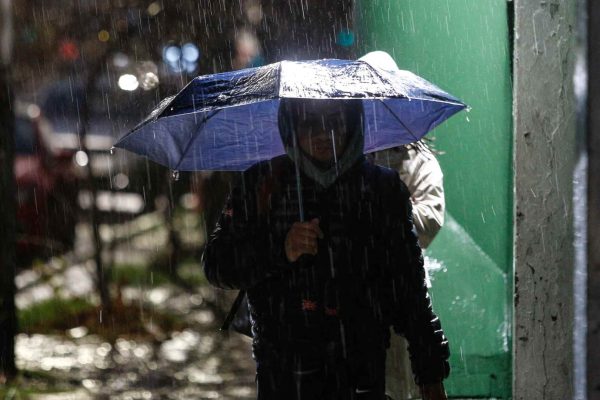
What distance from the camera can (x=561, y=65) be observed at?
15.6 ft

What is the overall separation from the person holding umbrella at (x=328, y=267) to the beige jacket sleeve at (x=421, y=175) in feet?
3.72

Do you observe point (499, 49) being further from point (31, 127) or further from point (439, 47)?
point (31, 127)

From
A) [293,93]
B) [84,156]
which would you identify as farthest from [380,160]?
[84,156]

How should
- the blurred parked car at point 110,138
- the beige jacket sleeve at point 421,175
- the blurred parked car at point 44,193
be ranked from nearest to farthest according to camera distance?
1. the beige jacket sleeve at point 421,175
2. the blurred parked car at point 110,138
3. the blurred parked car at point 44,193

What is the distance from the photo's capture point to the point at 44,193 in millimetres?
10039

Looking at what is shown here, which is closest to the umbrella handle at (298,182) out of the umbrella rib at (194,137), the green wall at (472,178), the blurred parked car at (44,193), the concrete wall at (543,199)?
the umbrella rib at (194,137)

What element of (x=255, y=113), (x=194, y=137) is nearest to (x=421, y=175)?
(x=255, y=113)

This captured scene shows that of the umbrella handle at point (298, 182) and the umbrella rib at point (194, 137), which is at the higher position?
the umbrella rib at point (194, 137)

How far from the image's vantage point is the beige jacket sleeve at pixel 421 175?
14.8ft

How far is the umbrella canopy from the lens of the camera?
3.34m

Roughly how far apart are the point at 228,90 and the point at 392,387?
2.05 meters

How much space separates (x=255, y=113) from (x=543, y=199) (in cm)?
177

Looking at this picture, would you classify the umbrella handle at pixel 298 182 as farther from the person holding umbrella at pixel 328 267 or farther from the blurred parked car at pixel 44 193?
the blurred parked car at pixel 44 193

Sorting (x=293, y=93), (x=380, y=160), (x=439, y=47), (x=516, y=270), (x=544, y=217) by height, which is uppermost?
(x=439, y=47)
